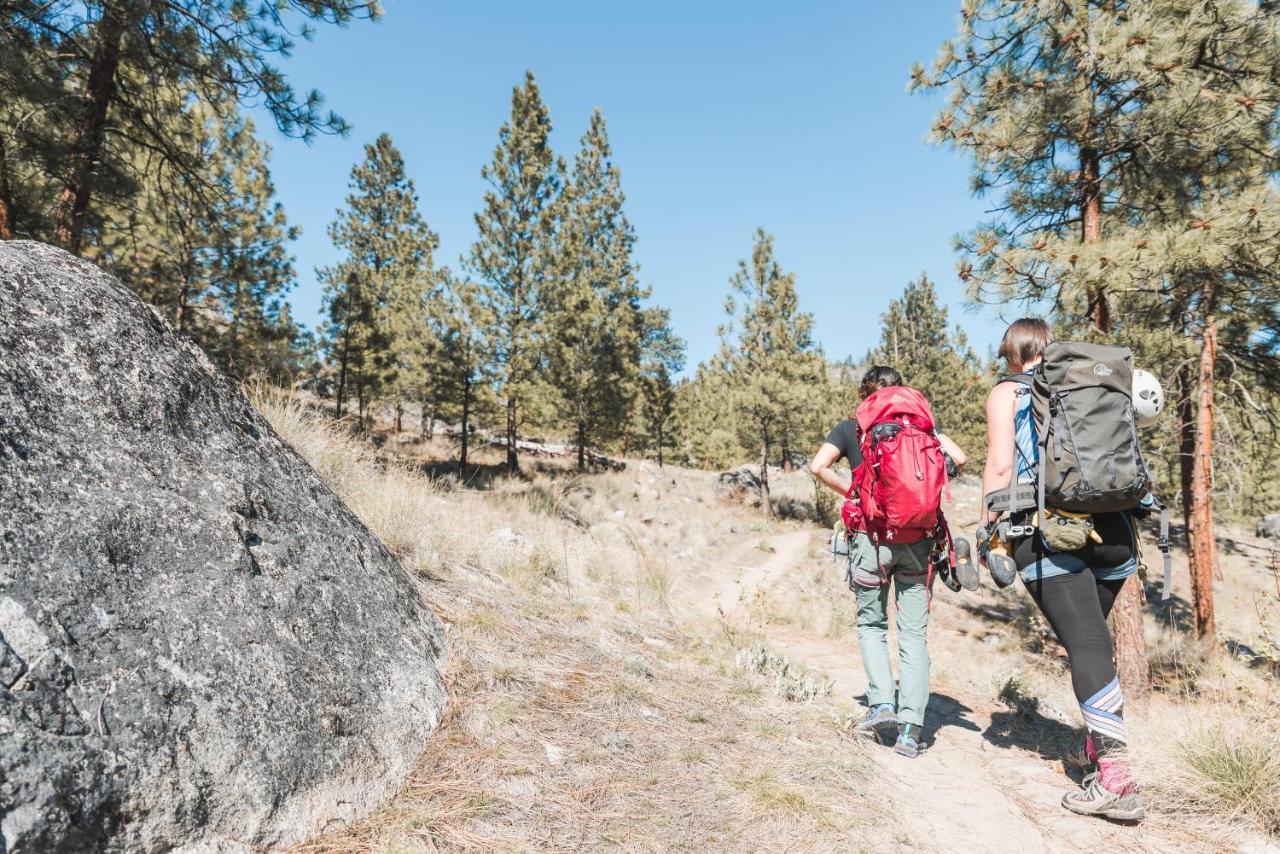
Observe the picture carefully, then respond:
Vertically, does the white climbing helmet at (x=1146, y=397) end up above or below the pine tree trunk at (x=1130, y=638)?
above

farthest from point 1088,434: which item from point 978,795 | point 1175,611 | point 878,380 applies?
point 1175,611

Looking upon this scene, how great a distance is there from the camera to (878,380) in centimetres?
360

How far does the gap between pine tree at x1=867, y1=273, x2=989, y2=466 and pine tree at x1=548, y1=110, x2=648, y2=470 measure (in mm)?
13142

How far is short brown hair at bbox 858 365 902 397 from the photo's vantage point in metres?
3.57

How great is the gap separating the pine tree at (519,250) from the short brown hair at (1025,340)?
1698 centimetres

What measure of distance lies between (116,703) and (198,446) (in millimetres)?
983

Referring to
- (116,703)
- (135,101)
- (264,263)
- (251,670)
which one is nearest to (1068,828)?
(251,670)

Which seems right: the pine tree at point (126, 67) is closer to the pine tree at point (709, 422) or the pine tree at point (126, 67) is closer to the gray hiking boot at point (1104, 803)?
the gray hiking boot at point (1104, 803)

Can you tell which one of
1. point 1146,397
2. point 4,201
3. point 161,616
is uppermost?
point 4,201

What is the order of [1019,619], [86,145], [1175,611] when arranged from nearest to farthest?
[86,145], [1019,619], [1175,611]

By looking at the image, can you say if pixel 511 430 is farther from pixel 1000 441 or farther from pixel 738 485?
pixel 1000 441

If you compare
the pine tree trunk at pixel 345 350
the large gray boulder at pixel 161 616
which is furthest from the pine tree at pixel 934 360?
the large gray boulder at pixel 161 616

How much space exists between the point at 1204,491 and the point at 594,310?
16.0 m

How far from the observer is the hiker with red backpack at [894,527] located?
3.09 metres
